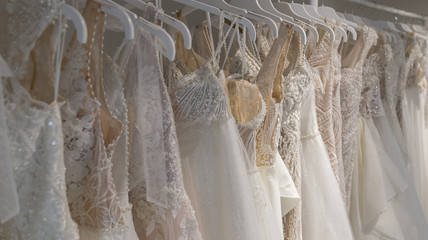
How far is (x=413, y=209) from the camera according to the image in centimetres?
152

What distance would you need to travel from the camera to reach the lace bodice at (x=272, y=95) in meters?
1.07

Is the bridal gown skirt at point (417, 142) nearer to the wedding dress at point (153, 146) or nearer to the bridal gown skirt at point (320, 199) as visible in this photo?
the bridal gown skirt at point (320, 199)

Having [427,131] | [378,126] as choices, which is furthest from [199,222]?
[427,131]

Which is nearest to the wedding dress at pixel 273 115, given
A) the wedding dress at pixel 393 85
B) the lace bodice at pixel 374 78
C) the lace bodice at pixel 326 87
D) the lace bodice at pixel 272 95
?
the lace bodice at pixel 272 95

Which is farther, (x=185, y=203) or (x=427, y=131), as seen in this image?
(x=427, y=131)

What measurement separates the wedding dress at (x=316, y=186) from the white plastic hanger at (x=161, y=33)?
54 centimetres

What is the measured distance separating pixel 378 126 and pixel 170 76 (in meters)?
0.83

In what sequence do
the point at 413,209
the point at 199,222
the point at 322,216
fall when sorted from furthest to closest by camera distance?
1. the point at 413,209
2. the point at 322,216
3. the point at 199,222

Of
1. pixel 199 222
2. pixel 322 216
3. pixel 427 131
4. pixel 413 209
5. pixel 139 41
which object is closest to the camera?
pixel 139 41

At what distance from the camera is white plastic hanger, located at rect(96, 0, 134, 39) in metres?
0.68

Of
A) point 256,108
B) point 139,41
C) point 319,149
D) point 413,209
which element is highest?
point 139,41

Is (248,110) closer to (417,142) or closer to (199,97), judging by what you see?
(199,97)

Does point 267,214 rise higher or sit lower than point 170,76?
lower

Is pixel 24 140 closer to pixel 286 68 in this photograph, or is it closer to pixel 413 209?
pixel 286 68
